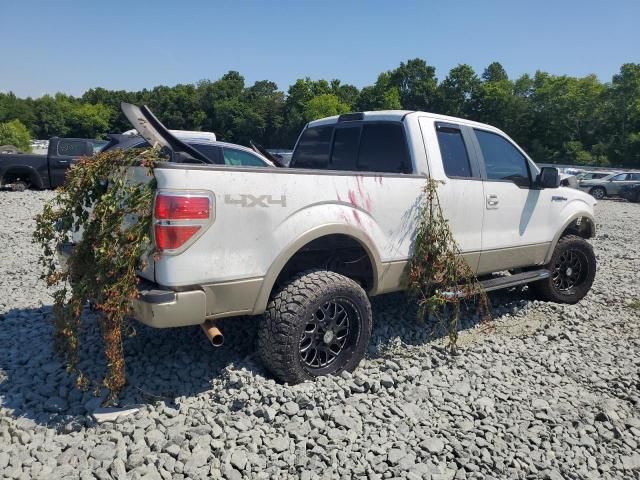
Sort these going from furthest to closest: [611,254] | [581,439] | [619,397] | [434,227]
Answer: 1. [611,254]
2. [434,227]
3. [619,397]
4. [581,439]

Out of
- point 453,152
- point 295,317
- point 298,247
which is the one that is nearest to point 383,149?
point 453,152

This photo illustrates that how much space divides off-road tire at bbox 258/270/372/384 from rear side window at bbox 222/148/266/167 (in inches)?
250

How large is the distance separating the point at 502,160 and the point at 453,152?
0.77 m

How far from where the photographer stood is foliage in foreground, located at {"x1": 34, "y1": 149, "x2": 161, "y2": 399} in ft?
9.25

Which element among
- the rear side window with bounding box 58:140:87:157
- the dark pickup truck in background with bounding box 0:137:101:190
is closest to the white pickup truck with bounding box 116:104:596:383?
the dark pickup truck in background with bounding box 0:137:101:190

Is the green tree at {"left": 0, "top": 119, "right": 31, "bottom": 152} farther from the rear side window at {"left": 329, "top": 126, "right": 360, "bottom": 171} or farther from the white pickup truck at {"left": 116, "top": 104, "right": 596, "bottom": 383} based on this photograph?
the white pickup truck at {"left": 116, "top": 104, "right": 596, "bottom": 383}

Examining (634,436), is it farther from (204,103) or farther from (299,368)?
(204,103)

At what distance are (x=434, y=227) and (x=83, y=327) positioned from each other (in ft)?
10.3

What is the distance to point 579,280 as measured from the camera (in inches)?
229

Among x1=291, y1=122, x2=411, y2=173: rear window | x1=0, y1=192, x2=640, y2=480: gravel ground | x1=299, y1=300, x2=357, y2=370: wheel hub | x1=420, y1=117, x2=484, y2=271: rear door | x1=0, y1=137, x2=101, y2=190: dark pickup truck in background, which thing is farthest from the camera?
x1=0, y1=137, x2=101, y2=190: dark pickup truck in background

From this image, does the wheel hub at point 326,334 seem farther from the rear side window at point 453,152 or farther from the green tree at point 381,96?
the green tree at point 381,96

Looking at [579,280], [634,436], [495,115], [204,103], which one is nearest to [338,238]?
[634,436]

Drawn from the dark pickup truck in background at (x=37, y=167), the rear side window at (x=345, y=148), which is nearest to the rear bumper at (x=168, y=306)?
the rear side window at (x=345, y=148)

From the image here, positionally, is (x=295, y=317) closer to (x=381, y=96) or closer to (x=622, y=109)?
(x=622, y=109)
